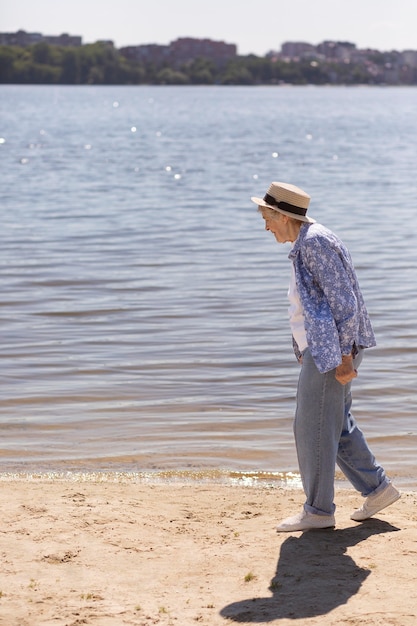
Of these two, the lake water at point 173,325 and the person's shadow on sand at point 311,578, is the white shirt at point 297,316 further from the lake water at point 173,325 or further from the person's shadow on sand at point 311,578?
the lake water at point 173,325

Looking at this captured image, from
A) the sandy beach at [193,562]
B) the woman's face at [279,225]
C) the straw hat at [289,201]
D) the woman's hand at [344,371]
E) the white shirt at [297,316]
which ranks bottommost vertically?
the sandy beach at [193,562]

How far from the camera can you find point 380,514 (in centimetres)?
643

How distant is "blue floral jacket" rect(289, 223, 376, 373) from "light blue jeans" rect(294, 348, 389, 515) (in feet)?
0.52

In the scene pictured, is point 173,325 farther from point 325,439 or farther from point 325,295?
point 325,295

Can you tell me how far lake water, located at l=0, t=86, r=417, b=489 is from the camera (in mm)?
8711

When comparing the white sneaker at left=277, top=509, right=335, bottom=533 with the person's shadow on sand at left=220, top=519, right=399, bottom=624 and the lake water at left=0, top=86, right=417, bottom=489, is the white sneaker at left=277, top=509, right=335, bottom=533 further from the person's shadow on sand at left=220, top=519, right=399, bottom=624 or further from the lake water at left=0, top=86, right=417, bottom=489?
the lake water at left=0, top=86, right=417, bottom=489

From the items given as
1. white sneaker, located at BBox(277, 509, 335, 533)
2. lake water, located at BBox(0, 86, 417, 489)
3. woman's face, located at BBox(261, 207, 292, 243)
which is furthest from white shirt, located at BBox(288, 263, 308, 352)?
lake water, located at BBox(0, 86, 417, 489)

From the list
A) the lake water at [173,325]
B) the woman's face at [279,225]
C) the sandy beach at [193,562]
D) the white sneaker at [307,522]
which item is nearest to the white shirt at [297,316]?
the woman's face at [279,225]

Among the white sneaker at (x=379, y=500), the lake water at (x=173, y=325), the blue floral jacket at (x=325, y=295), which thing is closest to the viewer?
the blue floral jacket at (x=325, y=295)

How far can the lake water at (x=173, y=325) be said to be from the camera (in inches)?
343

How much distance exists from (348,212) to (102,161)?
18.1m

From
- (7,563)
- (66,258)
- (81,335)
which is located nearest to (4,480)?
(7,563)

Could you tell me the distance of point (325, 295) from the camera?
560 cm

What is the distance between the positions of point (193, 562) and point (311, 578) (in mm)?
574
